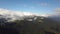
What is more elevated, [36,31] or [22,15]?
[22,15]

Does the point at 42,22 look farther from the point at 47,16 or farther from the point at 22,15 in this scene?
the point at 22,15

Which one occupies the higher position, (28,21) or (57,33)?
(28,21)

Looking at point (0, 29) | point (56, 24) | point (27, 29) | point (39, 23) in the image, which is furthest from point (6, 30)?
point (56, 24)

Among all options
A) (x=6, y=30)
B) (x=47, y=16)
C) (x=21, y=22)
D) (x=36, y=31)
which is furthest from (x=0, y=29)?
(x=47, y=16)

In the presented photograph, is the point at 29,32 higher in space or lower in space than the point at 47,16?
lower

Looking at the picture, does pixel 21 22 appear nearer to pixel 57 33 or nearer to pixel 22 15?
pixel 22 15

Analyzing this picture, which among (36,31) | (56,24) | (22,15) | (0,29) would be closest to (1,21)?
(0,29)

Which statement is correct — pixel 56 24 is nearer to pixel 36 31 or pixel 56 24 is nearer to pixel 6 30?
pixel 36 31
